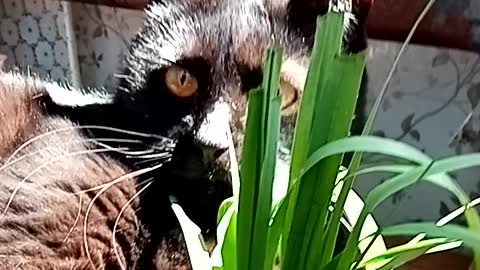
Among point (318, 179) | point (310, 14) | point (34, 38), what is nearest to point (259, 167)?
point (318, 179)

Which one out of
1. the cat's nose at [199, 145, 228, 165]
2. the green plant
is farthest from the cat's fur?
the green plant

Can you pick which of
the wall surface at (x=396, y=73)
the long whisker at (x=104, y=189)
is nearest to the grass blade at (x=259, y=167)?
the long whisker at (x=104, y=189)

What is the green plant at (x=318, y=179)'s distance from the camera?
0.44 metres

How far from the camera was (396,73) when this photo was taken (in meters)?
1.30

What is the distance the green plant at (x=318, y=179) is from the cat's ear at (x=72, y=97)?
0.44 metres

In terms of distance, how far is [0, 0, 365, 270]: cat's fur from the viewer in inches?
29.5

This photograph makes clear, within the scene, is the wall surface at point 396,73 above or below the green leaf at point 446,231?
above

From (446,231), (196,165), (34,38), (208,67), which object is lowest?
(446,231)

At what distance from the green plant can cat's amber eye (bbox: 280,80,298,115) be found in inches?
12.9

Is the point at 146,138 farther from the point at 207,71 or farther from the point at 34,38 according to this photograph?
the point at 34,38

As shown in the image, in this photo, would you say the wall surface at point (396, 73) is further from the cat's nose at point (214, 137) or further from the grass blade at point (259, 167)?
the grass blade at point (259, 167)

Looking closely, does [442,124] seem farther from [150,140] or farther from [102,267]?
[102,267]

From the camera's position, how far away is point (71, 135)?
0.85 meters

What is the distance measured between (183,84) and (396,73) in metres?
0.57
